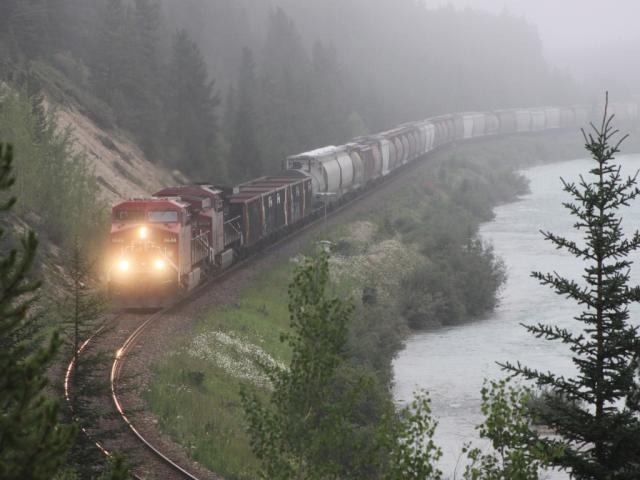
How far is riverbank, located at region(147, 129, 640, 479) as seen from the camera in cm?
2441

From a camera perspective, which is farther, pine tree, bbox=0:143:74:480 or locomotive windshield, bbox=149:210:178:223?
locomotive windshield, bbox=149:210:178:223

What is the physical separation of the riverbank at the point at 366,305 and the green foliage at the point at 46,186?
844 cm

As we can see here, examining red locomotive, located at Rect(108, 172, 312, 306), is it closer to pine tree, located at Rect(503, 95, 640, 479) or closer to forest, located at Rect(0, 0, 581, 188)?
forest, located at Rect(0, 0, 581, 188)

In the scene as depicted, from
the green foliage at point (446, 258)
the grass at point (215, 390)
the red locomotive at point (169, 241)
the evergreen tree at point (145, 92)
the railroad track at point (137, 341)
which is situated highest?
the evergreen tree at point (145, 92)

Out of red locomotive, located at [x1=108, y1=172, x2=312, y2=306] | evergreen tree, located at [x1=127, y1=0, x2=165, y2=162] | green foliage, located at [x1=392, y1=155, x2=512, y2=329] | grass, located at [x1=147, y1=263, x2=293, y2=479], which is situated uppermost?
evergreen tree, located at [x1=127, y1=0, x2=165, y2=162]

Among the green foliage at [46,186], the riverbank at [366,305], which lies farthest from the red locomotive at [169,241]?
the green foliage at [46,186]

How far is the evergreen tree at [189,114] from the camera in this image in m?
74.9

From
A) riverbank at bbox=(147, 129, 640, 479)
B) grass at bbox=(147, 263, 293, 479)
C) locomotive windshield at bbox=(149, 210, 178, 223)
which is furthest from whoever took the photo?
locomotive windshield at bbox=(149, 210, 178, 223)

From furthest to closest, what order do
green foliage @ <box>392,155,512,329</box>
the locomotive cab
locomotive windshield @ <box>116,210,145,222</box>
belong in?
green foliage @ <box>392,155,512,329</box>
locomotive windshield @ <box>116,210,145,222</box>
the locomotive cab

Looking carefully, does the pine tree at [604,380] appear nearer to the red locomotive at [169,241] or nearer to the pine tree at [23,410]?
the pine tree at [23,410]

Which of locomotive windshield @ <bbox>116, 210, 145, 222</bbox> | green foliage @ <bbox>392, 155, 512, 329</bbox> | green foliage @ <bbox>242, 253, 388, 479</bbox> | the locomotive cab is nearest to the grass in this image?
green foliage @ <bbox>242, 253, 388, 479</bbox>

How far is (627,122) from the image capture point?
584 ft

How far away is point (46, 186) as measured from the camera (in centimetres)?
4075

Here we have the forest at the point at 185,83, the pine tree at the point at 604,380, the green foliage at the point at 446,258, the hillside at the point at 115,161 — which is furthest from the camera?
the forest at the point at 185,83
